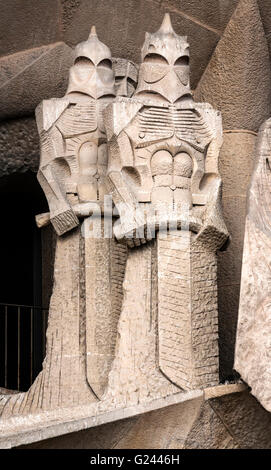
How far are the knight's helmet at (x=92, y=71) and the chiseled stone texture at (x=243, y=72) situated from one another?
2.93ft

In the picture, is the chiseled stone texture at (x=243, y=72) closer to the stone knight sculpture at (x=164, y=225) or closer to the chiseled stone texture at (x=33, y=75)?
the chiseled stone texture at (x=33, y=75)

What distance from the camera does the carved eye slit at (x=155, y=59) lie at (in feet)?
27.1

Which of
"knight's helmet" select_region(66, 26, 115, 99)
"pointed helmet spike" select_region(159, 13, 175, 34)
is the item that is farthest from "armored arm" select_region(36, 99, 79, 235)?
"pointed helmet spike" select_region(159, 13, 175, 34)

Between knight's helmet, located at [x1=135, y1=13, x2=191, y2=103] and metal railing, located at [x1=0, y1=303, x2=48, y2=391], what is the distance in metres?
2.09

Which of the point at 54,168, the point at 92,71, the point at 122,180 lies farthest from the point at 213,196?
the point at 92,71

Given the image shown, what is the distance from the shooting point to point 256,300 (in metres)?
7.68

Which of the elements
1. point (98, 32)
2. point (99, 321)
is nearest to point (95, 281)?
point (99, 321)

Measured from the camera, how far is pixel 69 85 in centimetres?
853

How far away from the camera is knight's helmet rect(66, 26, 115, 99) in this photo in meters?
8.47

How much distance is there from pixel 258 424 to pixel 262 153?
118 cm

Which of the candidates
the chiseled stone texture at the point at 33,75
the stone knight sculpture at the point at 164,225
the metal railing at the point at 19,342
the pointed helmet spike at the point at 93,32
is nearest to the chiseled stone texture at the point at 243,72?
the chiseled stone texture at the point at 33,75

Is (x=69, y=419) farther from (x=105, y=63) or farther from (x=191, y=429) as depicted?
(x=105, y=63)

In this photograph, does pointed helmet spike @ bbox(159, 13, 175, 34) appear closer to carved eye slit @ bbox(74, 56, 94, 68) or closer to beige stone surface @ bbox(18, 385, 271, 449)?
carved eye slit @ bbox(74, 56, 94, 68)

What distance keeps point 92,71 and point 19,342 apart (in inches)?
85.5
